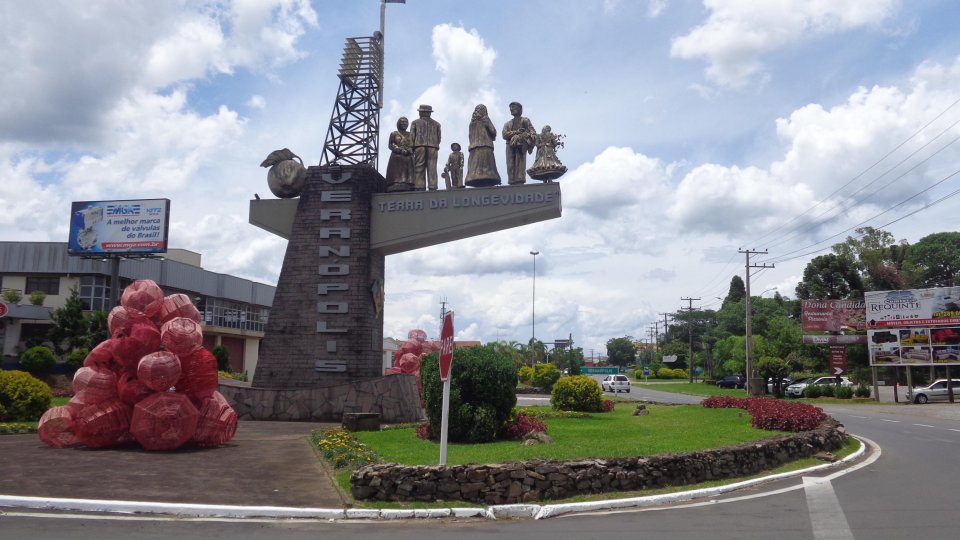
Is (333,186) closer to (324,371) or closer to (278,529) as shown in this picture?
(324,371)

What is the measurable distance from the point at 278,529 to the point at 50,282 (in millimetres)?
40524

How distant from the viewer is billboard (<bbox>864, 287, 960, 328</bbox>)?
36.2 m

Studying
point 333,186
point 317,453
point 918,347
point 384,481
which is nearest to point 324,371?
point 333,186

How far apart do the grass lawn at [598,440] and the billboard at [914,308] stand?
77.8 feet

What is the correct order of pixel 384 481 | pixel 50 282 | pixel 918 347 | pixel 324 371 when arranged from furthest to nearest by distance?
pixel 50 282
pixel 918 347
pixel 324 371
pixel 384 481

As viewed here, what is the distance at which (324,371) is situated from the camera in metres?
20.9

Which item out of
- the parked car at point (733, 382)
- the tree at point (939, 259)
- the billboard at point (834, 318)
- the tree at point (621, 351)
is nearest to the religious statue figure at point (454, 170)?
the billboard at point (834, 318)

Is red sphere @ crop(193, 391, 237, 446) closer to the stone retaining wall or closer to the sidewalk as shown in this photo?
the sidewalk

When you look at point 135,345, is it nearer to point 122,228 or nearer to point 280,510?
point 280,510

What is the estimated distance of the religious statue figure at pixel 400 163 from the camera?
73.9 ft

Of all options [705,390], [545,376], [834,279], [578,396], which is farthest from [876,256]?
[578,396]

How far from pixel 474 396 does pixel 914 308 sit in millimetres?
32433

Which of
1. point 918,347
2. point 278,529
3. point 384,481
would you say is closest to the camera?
point 278,529

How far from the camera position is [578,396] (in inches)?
883
